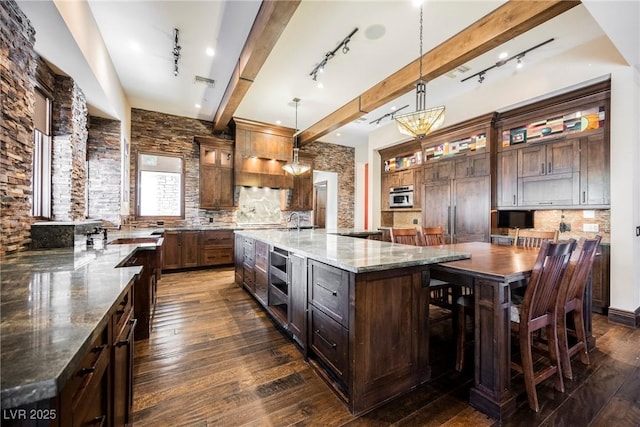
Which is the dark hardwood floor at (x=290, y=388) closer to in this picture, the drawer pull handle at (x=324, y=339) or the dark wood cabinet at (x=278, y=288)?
the dark wood cabinet at (x=278, y=288)

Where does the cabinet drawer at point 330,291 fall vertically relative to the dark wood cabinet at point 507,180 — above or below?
below

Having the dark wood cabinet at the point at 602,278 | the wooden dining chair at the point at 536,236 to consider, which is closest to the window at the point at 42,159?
the wooden dining chair at the point at 536,236

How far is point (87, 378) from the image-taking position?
822 millimetres

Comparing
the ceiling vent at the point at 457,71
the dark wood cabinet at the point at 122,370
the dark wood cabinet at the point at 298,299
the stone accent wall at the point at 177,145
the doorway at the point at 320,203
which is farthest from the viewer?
the doorway at the point at 320,203

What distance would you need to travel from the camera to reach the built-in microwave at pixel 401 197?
614cm

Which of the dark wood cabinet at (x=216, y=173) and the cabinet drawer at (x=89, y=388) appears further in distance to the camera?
the dark wood cabinet at (x=216, y=173)

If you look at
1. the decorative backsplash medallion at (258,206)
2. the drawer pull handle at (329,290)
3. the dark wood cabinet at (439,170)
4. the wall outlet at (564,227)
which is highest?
the dark wood cabinet at (439,170)

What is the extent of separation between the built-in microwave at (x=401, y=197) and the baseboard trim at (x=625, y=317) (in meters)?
3.55

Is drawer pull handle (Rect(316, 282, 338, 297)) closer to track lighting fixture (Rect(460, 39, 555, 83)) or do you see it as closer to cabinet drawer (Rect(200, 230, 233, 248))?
track lighting fixture (Rect(460, 39, 555, 83))

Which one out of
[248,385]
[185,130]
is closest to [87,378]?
[248,385]

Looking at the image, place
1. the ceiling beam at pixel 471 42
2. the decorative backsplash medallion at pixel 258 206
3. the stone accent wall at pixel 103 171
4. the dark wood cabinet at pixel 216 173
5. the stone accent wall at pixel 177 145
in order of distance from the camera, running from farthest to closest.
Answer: the decorative backsplash medallion at pixel 258 206 → the dark wood cabinet at pixel 216 173 → the stone accent wall at pixel 177 145 → the stone accent wall at pixel 103 171 → the ceiling beam at pixel 471 42

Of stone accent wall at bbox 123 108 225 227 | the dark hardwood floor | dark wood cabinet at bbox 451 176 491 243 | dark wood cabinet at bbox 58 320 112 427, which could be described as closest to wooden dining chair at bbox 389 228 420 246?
the dark hardwood floor

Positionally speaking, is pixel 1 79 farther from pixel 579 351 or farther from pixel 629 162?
pixel 629 162

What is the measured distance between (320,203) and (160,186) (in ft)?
17.2
